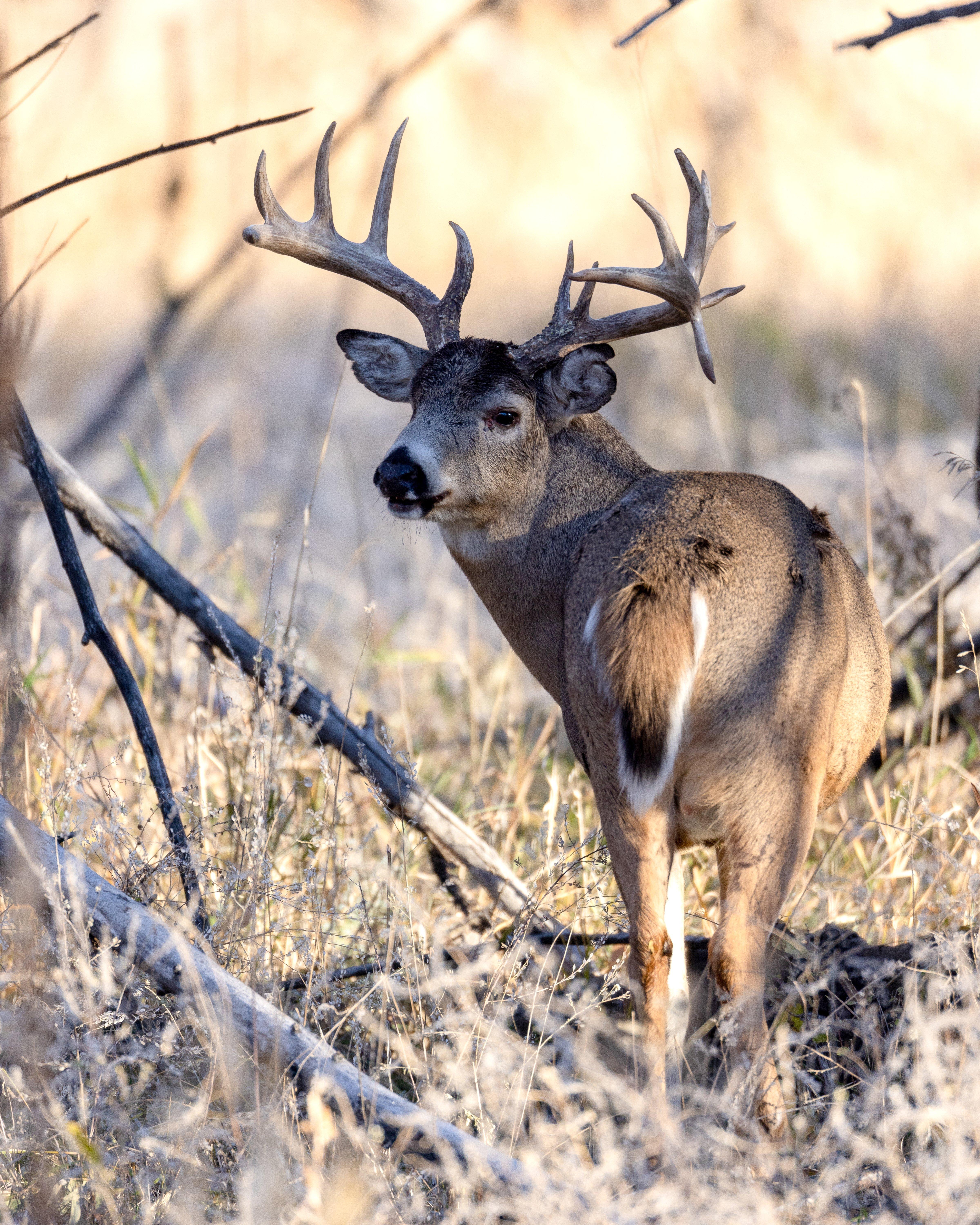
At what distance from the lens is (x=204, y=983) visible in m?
2.36

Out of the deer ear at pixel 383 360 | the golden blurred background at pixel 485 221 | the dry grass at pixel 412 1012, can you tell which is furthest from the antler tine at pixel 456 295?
the golden blurred background at pixel 485 221

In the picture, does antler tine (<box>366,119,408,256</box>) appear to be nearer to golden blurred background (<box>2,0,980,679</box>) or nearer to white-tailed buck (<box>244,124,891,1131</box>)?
white-tailed buck (<box>244,124,891,1131</box>)

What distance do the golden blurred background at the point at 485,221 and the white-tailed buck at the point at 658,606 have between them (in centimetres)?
468

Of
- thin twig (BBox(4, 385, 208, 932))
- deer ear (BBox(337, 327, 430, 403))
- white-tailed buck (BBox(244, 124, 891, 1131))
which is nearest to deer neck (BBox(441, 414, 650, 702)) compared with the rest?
white-tailed buck (BBox(244, 124, 891, 1131))

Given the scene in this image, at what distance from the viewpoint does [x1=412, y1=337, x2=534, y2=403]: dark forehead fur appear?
3.98m

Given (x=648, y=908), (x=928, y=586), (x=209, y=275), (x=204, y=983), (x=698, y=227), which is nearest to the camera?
(x=204, y=983)

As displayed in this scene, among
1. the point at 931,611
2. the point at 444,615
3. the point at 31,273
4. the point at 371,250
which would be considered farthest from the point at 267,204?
the point at 444,615

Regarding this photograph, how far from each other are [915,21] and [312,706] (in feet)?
8.13

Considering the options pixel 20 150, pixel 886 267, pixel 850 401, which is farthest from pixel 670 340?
pixel 850 401

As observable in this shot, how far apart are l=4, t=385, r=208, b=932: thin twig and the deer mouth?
2.97 ft

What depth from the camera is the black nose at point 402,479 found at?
374 centimetres

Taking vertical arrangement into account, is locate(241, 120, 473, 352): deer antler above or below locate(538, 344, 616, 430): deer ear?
above

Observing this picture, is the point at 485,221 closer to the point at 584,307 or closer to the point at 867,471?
the point at 867,471

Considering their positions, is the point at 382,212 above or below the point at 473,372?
above
